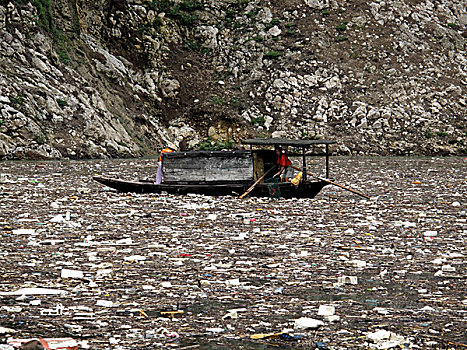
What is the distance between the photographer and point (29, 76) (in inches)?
1267

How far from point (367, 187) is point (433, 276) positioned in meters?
12.6

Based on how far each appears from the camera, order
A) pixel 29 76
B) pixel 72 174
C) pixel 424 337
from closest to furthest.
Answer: pixel 424 337
pixel 72 174
pixel 29 76

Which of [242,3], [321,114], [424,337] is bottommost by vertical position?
[424,337]

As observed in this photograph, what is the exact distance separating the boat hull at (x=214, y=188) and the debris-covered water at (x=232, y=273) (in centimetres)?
137

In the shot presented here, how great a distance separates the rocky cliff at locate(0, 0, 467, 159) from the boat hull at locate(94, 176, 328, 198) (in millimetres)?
15228

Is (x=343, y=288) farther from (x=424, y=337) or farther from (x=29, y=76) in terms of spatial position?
(x=29, y=76)

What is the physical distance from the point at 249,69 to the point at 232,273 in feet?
124

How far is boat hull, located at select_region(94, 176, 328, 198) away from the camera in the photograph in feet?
57.6

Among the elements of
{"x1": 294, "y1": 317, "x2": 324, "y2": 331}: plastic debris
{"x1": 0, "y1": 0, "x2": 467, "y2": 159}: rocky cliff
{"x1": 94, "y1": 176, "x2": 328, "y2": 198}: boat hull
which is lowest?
{"x1": 294, "y1": 317, "x2": 324, "y2": 331}: plastic debris

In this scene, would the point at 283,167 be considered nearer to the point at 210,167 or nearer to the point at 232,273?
the point at 210,167

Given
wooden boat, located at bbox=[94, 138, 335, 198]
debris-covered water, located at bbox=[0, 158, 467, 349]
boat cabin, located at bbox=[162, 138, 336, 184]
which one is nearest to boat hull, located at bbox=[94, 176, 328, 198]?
wooden boat, located at bbox=[94, 138, 335, 198]

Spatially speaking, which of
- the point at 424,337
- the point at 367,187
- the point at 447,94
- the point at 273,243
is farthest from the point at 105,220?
the point at 447,94

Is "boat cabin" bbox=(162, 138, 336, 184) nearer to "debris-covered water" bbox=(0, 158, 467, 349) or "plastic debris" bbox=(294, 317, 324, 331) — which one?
"debris-covered water" bbox=(0, 158, 467, 349)

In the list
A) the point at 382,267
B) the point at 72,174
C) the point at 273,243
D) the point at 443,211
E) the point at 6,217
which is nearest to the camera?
the point at 382,267
